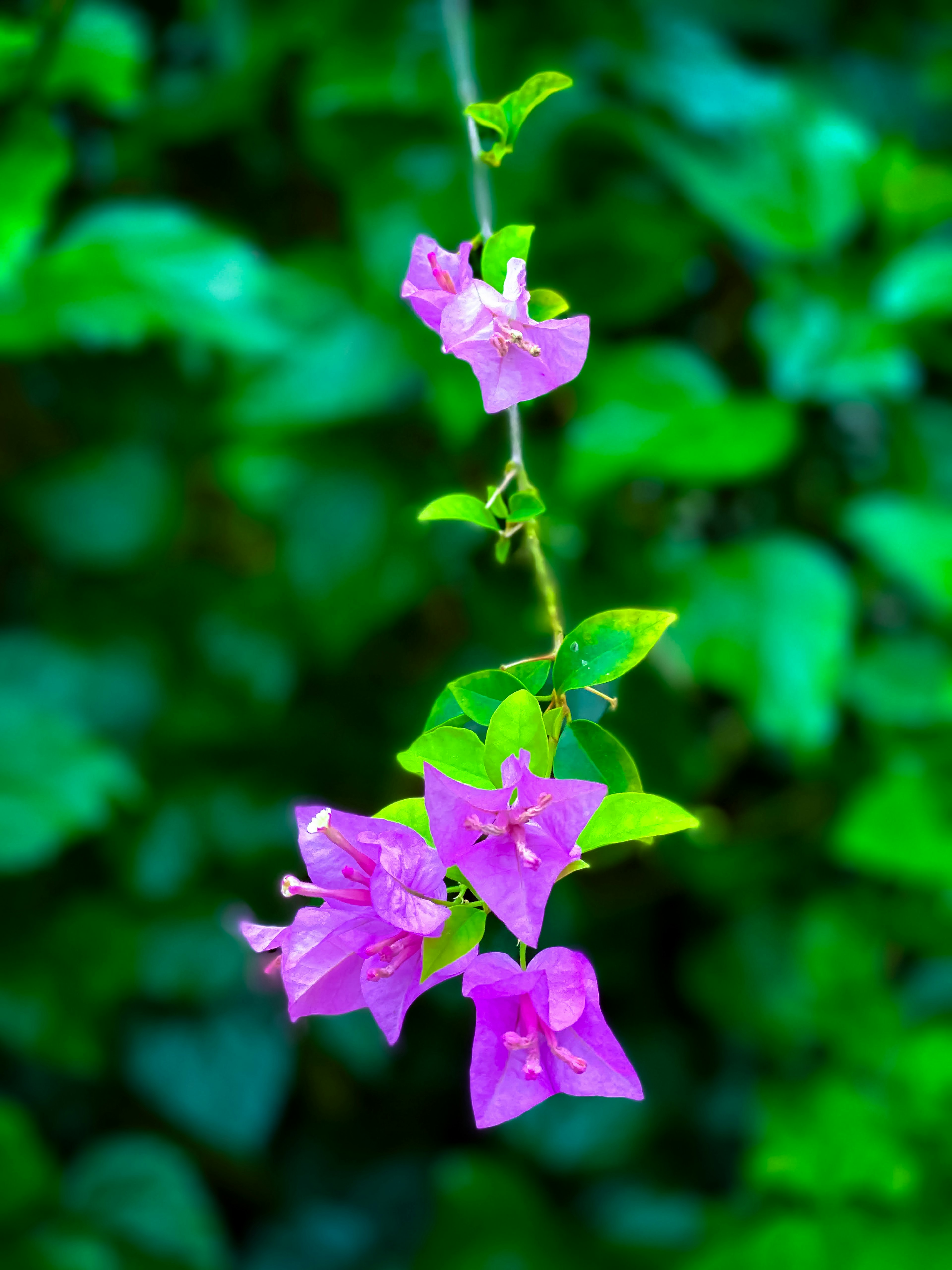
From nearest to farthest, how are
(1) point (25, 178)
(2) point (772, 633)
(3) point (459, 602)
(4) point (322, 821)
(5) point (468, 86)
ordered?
(4) point (322, 821) → (5) point (468, 86) → (1) point (25, 178) → (2) point (772, 633) → (3) point (459, 602)

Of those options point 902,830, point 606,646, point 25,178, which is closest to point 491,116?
point 606,646

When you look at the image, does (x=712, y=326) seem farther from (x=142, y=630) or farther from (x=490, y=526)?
(x=490, y=526)

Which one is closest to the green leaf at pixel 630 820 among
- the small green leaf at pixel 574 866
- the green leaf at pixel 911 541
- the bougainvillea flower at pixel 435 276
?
the small green leaf at pixel 574 866

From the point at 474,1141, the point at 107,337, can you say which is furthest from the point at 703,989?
Result: the point at 107,337

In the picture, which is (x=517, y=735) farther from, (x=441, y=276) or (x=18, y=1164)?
(x=18, y=1164)

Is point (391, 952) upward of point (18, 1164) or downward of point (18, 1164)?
upward

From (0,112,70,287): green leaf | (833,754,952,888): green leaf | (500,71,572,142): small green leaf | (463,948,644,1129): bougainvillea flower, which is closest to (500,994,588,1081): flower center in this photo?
(463,948,644,1129): bougainvillea flower
